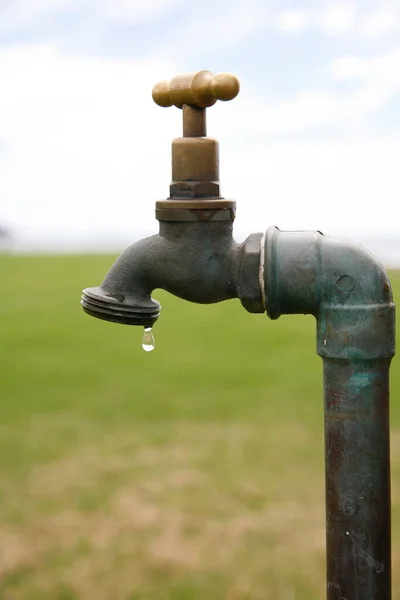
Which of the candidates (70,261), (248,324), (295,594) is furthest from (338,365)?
(70,261)

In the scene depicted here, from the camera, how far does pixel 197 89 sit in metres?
1.16

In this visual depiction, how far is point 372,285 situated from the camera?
3.68 feet

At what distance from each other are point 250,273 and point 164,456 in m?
1.76

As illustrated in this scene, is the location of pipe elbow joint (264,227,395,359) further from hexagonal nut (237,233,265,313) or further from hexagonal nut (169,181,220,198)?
hexagonal nut (169,181,220,198)

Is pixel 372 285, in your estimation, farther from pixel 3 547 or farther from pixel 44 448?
pixel 44 448

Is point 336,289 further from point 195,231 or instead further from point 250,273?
point 195,231

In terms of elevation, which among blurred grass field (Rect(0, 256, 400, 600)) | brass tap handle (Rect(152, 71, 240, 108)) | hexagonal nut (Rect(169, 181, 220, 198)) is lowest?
blurred grass field (Rect(0, 256, 400, 600))

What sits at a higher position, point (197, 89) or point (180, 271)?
point (197, 89)

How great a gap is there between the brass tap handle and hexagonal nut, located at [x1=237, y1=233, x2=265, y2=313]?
0.70 ft

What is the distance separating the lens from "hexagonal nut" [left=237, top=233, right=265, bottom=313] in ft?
3.80

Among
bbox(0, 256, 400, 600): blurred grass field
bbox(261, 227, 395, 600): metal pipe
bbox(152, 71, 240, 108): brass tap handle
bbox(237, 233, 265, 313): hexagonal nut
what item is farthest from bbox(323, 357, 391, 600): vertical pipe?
bbox(0, 256, 400, 600): blurred grass field

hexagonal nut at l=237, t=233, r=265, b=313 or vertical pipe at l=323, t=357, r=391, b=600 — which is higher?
hexagonal nut at l=237, t=233, r=265, b=313

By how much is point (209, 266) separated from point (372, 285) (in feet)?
0.81

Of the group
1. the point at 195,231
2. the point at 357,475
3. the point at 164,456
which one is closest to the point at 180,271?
the point at 195,231
